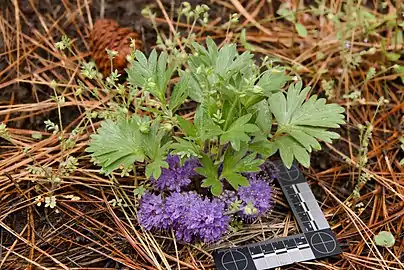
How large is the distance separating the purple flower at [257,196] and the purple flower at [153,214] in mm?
267

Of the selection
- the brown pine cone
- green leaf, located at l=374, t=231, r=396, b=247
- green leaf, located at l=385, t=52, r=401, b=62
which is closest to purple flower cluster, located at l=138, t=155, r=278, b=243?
green leaf, located at l=374, t=231, r=396, b=247

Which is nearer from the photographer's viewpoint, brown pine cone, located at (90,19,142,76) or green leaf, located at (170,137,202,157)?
green leaf, located at (170,137,202,157)

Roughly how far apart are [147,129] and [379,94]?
1.16m

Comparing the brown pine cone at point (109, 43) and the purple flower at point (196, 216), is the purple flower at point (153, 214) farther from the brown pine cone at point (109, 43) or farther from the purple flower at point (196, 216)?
the brown pine cone at point (109, 43)

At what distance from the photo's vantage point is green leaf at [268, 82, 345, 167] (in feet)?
6.37

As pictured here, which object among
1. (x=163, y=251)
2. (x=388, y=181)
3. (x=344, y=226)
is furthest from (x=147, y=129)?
(x=388, y=181)

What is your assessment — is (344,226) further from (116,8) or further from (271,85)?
(116,8)

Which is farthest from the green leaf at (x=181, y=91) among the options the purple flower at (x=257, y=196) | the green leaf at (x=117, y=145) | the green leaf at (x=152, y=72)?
the purple flower at (x=257, y=196)

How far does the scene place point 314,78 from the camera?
2.58 m

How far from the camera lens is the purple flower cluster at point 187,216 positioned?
1965mm

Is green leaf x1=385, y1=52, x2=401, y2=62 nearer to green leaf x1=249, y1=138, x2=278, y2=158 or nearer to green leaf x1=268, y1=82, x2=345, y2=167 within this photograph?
green leaf x1=268, y1=82, x2=345, y2=167

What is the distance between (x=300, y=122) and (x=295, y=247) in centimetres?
43

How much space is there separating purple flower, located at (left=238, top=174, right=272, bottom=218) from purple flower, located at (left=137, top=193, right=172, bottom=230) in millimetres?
267

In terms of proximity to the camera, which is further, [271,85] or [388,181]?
[388,181]
